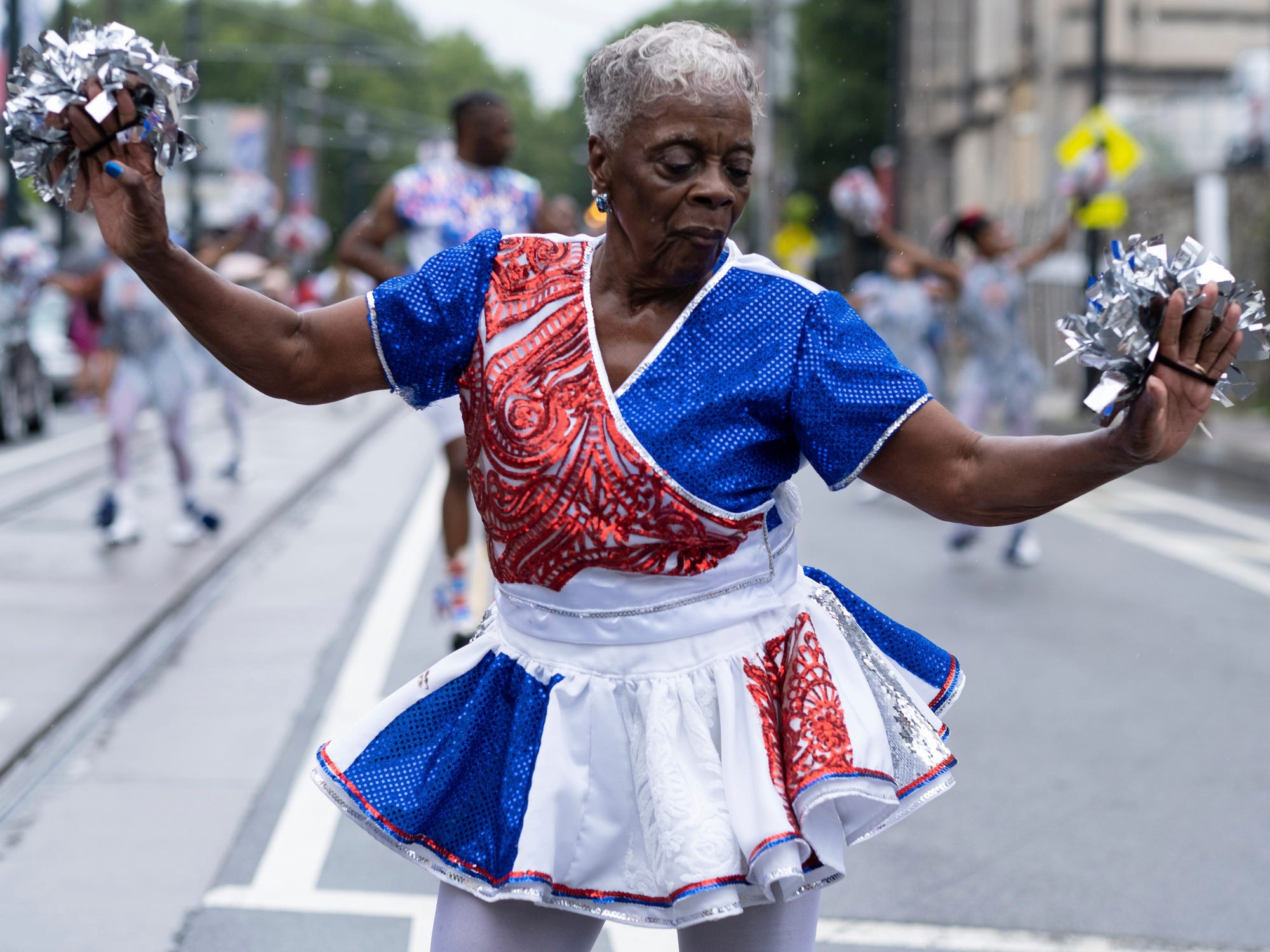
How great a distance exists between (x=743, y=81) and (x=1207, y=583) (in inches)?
297

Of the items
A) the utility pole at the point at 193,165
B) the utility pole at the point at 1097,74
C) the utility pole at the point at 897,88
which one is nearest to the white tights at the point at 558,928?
the utility pole at the point at 897,88

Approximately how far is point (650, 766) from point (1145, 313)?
827 millimetres

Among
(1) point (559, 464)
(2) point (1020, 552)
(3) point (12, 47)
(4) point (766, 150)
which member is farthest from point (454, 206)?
(4) point (766, 150)

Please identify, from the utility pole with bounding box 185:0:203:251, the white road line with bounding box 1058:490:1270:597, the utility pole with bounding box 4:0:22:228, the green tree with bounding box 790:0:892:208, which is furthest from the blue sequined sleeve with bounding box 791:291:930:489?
the green tree with bounding box 790:0:892:208

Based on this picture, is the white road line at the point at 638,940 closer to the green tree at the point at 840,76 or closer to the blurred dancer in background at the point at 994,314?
the blurred dancer in background at the point at 994,314

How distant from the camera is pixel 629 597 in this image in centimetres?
227

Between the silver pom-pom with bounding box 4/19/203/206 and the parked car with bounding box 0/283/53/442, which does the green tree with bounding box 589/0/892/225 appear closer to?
the parked car with bounding box 0/283/53/442

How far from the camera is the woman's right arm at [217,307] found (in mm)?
2158

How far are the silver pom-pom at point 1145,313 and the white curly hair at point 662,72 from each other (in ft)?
1.80

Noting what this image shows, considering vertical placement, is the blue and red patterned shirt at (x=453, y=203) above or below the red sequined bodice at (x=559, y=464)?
below

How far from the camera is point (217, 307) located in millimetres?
2246

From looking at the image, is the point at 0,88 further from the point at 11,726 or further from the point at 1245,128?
the point at 1245,128

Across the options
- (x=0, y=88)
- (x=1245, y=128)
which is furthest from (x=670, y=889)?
(x=1245, y=128)

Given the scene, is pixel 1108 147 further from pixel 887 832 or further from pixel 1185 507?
pixel 887 832
